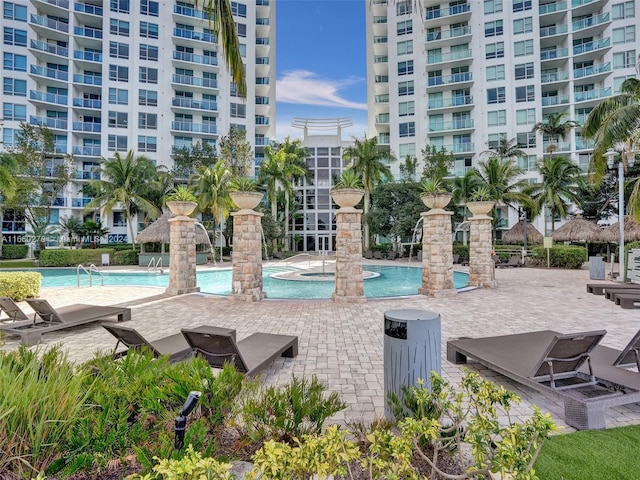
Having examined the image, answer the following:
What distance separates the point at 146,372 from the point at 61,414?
0.67 m

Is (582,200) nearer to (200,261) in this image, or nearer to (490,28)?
(490,28)

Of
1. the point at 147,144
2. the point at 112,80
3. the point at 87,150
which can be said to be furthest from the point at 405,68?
the point at 87,150

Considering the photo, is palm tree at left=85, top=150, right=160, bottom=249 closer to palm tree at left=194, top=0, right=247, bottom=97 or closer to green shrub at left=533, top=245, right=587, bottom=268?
palm tree at left=194, top=0, right=247, bottom=97

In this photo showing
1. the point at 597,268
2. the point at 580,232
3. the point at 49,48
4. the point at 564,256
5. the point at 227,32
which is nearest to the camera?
the point at 227,32

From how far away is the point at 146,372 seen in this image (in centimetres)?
294

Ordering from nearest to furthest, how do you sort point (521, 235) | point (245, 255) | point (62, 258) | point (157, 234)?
1. point (245, 255)
2. point (62, 258)
3. point (157, 234)
4. point (521, 235)

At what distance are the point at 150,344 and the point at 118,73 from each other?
40.0 m

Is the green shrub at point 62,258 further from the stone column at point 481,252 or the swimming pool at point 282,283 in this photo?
the stone column at point 481,252

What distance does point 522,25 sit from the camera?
112ft

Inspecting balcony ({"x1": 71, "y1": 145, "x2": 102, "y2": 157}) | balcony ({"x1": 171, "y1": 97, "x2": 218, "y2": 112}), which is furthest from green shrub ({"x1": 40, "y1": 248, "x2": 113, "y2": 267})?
balcony ({"x1": 171, "y1": 97, "x2": 218, "y2": 112})

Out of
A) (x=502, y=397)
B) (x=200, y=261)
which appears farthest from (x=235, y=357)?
(x=200, y=261)

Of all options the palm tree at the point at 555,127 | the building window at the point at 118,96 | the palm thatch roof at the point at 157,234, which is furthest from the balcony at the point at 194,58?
the palm tree at the point at 555,127

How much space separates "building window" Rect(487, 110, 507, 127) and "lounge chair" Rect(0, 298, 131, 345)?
3808 cm

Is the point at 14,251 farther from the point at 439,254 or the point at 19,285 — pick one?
the point at 439,254
